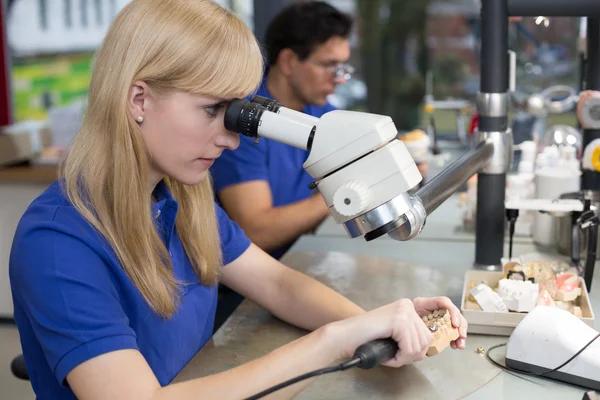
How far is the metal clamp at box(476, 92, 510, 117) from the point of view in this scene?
1.62 m

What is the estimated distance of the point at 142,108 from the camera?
46.1 inches

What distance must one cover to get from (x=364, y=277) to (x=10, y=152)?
7.82 feet

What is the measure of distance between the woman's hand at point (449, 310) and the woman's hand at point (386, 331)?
0.40 feet

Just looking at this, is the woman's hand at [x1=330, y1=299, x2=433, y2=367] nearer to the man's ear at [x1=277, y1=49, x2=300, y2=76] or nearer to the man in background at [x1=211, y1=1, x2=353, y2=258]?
the man in background at [x1=211, y1=1, x2=353, y2=258]

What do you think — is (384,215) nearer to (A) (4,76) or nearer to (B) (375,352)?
(B) (375,352)

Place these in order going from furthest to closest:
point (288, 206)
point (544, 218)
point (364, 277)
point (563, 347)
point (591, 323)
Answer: point (288, 206) < point (544, 218) < point (364, 277) < point (591, 323) < point (563, 347)

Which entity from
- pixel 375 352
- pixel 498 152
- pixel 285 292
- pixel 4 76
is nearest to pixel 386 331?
pixel 375 352

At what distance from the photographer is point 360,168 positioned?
0.99m

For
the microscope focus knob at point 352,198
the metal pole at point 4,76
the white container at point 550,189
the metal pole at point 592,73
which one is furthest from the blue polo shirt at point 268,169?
the metal pole at point 4,76

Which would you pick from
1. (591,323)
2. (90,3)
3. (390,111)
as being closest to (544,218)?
(591,323)

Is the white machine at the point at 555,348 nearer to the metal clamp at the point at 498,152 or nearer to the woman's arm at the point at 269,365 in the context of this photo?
the woman's arm at the point at 269,365

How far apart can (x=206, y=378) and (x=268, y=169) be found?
1.44 m

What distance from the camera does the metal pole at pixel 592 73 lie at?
1837 mm

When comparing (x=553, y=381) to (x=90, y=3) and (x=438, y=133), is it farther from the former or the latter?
(x=90, y=3)
